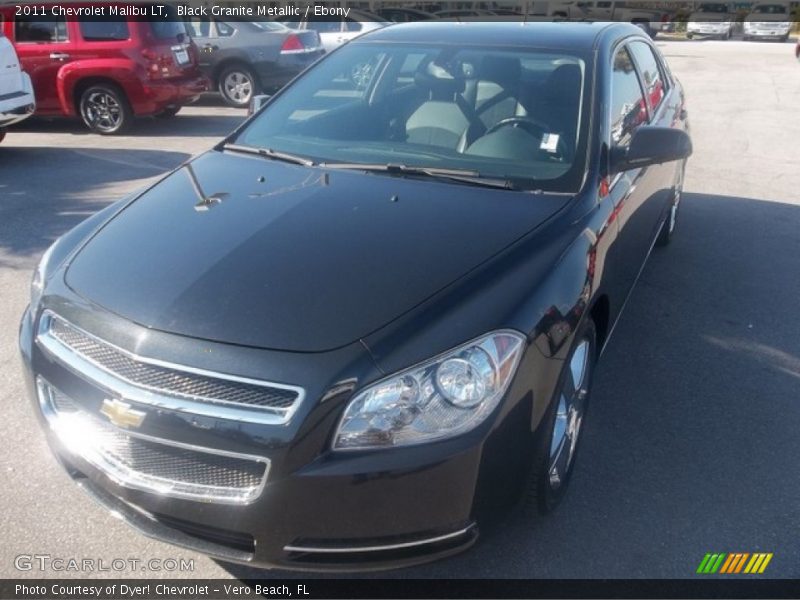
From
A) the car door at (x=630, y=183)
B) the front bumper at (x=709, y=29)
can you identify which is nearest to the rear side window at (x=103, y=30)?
the car door at (x=630, y=183)

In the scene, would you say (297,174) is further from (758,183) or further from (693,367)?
(758,183)

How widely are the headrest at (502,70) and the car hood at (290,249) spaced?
2.70 ft

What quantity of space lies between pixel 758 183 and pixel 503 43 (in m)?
5.33

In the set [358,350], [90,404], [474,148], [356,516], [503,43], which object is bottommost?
[356,516]

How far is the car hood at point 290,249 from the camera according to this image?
2416mm

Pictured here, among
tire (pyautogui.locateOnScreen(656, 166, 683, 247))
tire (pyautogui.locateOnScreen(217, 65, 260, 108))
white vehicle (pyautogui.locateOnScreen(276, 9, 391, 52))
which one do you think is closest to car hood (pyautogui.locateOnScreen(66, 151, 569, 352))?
tire (pyautogui.locateOnScreen(656, 166, 683, 247))

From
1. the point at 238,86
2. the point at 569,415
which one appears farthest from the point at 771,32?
the point at 569,415

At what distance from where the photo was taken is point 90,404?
2.45 metres

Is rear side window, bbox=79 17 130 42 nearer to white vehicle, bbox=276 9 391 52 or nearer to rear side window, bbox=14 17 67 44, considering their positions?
rear side window, bbox=14 17 67 44

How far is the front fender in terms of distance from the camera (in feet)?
33.6

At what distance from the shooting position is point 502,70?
3.84 m

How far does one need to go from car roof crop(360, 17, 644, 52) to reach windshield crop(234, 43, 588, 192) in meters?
0.09

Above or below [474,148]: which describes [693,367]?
below

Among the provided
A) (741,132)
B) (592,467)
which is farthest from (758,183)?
(592,467)
